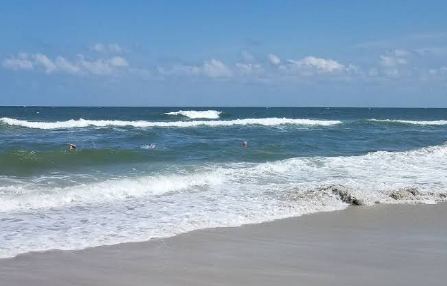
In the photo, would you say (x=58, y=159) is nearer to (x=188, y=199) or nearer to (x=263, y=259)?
(x=188, y=199)

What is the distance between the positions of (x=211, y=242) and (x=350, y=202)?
3870 millimetres

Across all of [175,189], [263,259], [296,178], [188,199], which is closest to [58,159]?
[175,189]

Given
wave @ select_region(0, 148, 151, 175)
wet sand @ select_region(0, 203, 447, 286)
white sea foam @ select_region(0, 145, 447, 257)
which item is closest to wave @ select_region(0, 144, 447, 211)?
white sea foam @ select_region(0, 145, 447, 257)

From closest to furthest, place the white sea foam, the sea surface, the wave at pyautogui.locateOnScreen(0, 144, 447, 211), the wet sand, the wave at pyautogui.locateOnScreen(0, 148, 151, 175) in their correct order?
the wet sand → the white sea foam → the sea surface → the wave at pyautogui.locateOnScreen(0, 144, 447, 211) → the wave at pyautogui.locateOnScreen(0, 148, 151, 175)

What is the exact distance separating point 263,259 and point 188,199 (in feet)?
13.1

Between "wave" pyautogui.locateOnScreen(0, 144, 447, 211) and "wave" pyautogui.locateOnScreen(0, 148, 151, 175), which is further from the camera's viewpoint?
"wave" pyautogui.locateOnScreen(0, 148, 151, 175)

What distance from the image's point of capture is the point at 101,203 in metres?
9.27

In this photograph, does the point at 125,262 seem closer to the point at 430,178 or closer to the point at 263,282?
the point at 263,282

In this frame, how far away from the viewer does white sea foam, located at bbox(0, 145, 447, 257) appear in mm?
7047

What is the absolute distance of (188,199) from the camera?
31.6ft

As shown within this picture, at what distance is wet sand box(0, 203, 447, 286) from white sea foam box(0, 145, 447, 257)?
0.53m

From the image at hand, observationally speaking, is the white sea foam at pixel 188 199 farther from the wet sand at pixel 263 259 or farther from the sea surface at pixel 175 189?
the wet sand at pixel 263 259

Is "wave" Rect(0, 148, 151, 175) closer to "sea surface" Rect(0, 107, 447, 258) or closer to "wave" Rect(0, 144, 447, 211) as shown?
"sea surface" Rect(0, 107, 447, 258)

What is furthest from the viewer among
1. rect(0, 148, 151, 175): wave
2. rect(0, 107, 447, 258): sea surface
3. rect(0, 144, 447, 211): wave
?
rect(0, 148, 151, 175): wave
